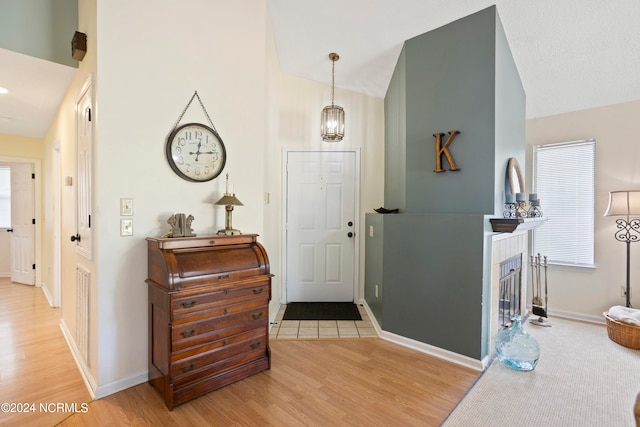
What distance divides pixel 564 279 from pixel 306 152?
3.64m

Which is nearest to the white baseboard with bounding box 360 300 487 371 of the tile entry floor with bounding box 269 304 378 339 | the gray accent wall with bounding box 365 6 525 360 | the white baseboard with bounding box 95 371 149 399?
the gray accent wall with bounding box 365 6 525 360

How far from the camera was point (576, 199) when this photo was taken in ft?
11.9

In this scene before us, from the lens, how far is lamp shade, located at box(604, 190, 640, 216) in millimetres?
3084

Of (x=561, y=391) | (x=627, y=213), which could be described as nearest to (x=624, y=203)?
(x=627, y=213)

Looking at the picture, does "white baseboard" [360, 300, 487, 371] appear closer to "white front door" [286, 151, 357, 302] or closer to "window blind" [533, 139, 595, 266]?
"white front door" [286, 151, 357, 302]

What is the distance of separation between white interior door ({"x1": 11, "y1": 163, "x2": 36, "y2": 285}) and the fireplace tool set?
7167 mm

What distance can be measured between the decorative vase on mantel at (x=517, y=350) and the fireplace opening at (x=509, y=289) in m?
0.32

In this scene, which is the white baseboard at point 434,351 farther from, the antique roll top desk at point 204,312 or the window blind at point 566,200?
the window blind at point 566,200

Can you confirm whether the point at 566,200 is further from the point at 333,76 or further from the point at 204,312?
the point at 204,312

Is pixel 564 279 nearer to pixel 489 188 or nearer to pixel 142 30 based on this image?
pixel 489 188

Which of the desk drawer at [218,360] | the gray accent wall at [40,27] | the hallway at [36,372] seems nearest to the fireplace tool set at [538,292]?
the desk drawer at [218,360]

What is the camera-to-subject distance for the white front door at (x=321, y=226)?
3984mm

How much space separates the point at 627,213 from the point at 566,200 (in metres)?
0.62

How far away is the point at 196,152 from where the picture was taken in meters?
2.33
